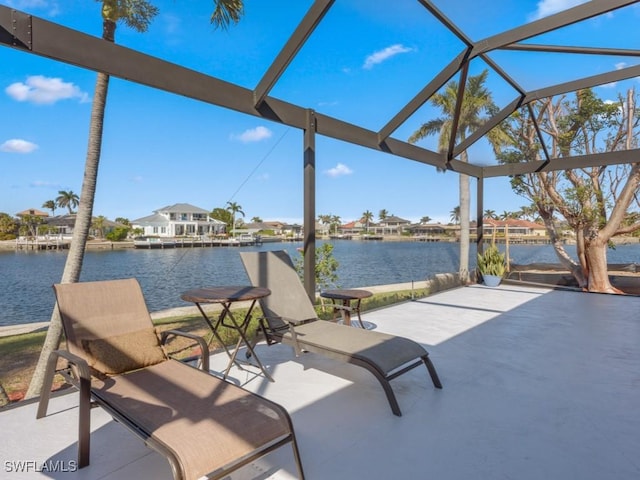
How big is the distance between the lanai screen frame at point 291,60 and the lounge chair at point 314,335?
2.13 feet

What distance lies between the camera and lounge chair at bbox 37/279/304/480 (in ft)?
4.96

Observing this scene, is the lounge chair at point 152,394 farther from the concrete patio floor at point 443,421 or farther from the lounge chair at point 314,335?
the lounge chair at point 314,335

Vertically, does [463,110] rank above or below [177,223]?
above

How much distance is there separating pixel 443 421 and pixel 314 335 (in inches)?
46.9

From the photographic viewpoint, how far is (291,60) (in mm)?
3252

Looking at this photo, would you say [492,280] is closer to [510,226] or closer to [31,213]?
[510,226]

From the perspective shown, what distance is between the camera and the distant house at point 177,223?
3444cm

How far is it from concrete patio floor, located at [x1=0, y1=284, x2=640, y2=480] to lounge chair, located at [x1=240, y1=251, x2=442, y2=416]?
0.86 ft

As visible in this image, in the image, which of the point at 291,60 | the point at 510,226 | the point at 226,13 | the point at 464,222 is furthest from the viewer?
the point at 510,226

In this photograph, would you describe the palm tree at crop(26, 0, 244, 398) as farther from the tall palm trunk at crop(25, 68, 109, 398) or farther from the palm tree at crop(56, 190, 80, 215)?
the palm tree at crop(56, 190, 80, 215)

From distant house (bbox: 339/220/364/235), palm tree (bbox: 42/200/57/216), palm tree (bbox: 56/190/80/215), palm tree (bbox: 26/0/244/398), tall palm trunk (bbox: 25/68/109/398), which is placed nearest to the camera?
palm tree (bbox: 26/0/244/398)

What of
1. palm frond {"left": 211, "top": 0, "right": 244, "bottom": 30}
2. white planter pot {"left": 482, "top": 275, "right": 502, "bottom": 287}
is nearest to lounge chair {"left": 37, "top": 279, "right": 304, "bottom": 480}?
palm frond {"left": 211, "top": 0, "right": 244, "bottom": 30}

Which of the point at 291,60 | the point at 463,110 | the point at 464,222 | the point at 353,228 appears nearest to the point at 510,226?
the point at 463,110

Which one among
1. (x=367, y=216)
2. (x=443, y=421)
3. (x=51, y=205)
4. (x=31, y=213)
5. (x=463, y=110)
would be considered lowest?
(x=443, y=421)
